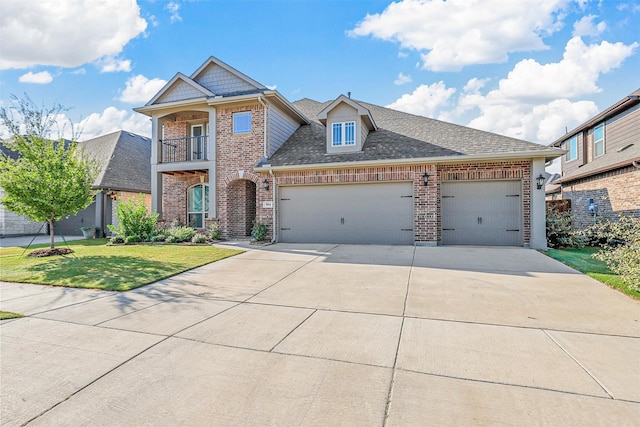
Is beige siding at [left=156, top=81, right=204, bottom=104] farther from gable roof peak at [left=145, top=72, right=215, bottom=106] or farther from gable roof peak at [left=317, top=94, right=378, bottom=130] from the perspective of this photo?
gable roof peak at [left=317, top=94, right=378, bottom=130]

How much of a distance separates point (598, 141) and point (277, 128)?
51.3ft

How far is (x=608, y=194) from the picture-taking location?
13.1 meters

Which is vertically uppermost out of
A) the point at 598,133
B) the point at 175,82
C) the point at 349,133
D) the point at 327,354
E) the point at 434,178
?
the point at 175,82

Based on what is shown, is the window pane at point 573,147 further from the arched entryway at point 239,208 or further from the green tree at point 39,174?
the green tree at point 39,174

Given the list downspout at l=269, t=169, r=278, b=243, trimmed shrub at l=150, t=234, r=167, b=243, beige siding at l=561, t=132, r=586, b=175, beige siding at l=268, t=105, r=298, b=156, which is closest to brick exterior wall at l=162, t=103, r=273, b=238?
downspout at l=269, t=169, r=278, b=243

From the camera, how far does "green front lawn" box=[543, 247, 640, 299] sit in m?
5.76

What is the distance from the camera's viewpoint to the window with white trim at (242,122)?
43.3 ft

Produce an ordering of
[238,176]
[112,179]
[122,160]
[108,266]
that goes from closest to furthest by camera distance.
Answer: [108,266] < [238,176] < [112,179] < [122,160]

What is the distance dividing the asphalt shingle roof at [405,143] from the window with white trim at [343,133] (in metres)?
0.56

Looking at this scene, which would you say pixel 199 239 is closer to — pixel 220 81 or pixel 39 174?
pixel 39 174

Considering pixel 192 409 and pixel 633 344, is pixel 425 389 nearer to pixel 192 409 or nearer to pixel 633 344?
pixel 192 409

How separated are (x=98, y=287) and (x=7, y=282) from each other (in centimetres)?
251

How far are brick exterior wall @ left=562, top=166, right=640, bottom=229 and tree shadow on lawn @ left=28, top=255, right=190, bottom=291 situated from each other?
1255 cm

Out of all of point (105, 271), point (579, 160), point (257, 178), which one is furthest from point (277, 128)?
point (579, 160)
